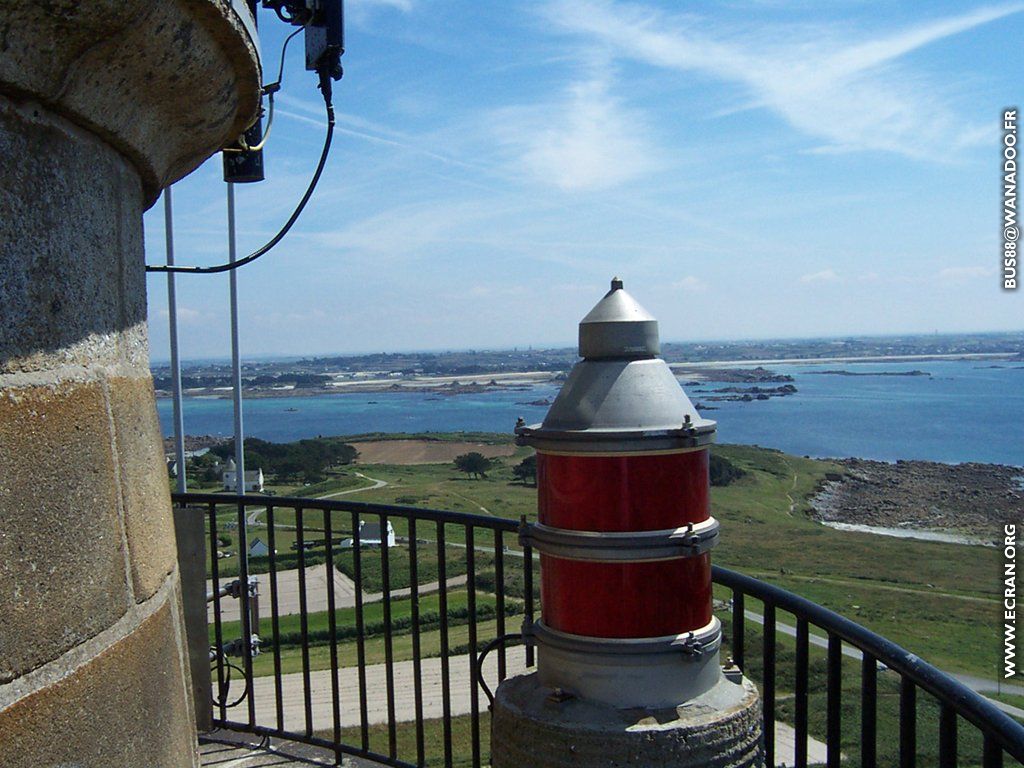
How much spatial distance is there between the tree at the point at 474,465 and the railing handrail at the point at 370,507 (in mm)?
58020

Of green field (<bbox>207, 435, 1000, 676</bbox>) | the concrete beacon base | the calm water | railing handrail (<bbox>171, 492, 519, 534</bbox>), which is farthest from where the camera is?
the calm water

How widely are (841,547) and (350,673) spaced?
88.4 feet

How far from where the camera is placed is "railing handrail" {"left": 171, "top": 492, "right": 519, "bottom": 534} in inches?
134

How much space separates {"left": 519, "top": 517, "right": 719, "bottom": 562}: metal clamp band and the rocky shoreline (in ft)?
152

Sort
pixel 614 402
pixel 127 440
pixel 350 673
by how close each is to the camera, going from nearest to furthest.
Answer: pixel 127 440 < pixel 614 402 < pixel 350 673

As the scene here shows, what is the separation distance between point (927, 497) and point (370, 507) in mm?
57068

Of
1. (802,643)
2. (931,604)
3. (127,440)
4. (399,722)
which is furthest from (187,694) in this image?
(931,604)

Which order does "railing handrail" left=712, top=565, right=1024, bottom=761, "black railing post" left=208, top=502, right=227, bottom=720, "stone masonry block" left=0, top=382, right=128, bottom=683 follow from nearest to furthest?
"stone masonry block" left=0, top=382, right=128, bottom=683
"railing handrail" left=712, top=565, right=1024, bottom=761
"black railing post" left=208, top=502, right=227, bottom=720

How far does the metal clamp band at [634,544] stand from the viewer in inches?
89.8

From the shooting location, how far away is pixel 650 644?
90.7 inches

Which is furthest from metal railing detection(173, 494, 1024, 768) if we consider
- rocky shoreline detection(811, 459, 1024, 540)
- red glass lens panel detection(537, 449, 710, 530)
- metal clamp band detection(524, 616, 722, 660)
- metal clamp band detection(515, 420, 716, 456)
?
rocky shoreline detection(811, 459, 1024, 540)

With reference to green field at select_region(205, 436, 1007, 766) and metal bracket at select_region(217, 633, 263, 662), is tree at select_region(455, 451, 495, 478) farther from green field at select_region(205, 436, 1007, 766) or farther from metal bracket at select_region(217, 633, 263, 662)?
metal bracket at select_region(217, 633, 263, 662)

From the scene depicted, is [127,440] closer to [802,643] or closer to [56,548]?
[56,548]

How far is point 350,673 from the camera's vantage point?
21016 millimetres
